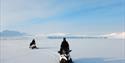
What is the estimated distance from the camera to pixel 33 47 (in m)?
18.9

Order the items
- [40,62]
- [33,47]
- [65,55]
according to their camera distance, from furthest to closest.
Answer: [33,47] < [40,62] < [65,55]

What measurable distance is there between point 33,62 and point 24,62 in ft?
1.40

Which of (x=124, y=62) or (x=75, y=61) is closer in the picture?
(x=124, y=62)

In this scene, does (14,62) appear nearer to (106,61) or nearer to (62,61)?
(62,61)

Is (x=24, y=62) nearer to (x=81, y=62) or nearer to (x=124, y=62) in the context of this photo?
(x=81, y=62)

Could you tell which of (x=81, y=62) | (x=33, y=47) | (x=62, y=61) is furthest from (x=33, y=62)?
(x=33, y=47)

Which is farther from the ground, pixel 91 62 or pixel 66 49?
pixel 66 49

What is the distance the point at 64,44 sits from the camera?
990 centimetres

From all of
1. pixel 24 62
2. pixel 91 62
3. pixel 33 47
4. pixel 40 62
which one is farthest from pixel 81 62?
pixel 33 47

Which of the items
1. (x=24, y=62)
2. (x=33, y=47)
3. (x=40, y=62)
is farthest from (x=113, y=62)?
(x=33, y=47)

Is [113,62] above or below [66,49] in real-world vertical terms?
below

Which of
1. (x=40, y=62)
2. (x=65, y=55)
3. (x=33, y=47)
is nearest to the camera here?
(x=65, y=55)

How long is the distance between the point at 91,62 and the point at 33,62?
2.78m

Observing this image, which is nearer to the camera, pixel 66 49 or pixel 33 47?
pixel 66 49
